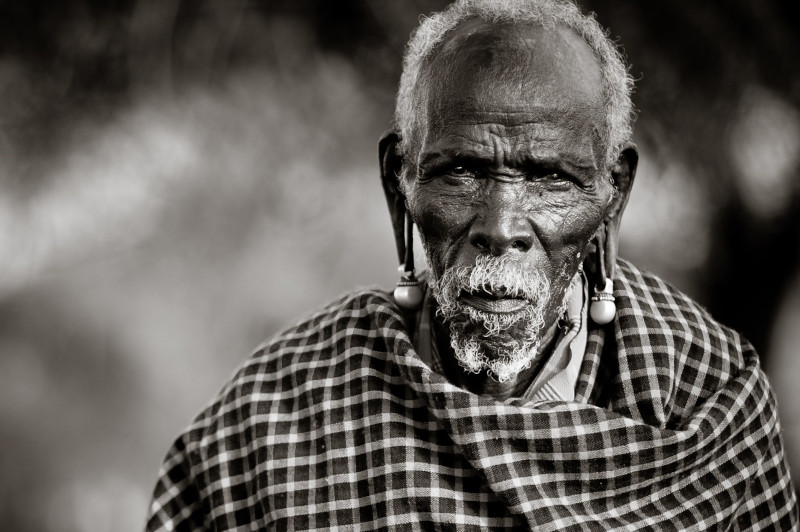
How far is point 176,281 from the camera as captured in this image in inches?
129

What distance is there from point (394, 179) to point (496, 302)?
1.25 feet

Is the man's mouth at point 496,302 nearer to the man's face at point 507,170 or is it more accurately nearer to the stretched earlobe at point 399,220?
the man's face at point 507,170

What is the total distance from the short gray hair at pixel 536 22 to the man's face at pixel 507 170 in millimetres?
26

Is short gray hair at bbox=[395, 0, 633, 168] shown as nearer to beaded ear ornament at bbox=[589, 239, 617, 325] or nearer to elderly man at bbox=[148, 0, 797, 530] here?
elderly man at bbox=[148, 0, 797, 530]

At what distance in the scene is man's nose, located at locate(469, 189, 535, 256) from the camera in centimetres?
143

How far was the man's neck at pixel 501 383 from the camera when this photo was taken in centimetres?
166

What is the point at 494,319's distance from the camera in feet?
4.87

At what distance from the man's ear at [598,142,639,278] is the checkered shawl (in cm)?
6

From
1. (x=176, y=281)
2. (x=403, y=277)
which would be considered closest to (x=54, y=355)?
(x=176, y=281)

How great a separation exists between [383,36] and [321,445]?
202cm

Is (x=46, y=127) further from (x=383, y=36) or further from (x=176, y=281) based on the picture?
(x=383, y=36)

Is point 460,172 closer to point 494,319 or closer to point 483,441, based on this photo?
point 494,319

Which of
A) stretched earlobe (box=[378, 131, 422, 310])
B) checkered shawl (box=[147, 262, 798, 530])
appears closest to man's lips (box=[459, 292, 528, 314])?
checkered shawl (box=[147, 262, 798, 530])

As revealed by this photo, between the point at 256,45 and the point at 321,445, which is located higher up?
the point at 256,45
